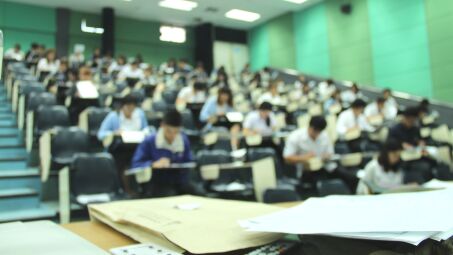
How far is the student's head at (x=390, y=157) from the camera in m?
2.37

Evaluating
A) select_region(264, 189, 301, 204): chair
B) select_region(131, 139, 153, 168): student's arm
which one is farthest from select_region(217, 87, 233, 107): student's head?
select_region(264, 189, 301, 204): chair

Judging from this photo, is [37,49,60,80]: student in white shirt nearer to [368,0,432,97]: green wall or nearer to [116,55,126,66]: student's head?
[116,55,126,66]: student's head

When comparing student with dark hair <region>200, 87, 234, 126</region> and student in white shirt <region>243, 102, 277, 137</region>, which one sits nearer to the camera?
student in white shirt <region>243, 102, 277, 137</region>

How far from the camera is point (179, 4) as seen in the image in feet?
1.98

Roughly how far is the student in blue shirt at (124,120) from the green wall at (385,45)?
1.35m

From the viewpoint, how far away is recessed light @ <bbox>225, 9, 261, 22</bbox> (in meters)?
0.64

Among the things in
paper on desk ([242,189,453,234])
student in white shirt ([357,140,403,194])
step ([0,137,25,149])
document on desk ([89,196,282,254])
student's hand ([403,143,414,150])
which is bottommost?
student in white shirt ([357,140,403,194])

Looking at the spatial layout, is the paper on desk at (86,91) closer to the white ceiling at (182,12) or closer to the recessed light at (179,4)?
the white ceiling at (182,12)

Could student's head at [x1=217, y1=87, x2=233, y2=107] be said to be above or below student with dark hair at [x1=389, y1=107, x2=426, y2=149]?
above

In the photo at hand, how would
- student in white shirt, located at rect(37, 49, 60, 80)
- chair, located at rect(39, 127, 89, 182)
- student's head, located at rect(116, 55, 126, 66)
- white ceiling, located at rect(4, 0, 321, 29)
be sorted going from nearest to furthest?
1. white ceiling, located at rect(4, 0, 321, 29)
2. chair, located at rect(39, 127, 89, 182)
3. student in white shirt, located at rect(37, 49, 60, 80)
4. student's head, located at rect(116, 55, 126, 66)

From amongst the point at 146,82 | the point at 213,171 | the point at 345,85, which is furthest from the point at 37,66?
the point at 345,85

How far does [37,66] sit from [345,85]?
206 inches

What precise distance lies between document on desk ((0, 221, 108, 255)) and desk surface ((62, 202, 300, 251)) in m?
0.06

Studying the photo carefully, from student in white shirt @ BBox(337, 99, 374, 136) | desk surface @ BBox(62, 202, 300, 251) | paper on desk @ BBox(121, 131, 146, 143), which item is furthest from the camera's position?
student in white shirt @ BBox(337, 99, 374, 136)
